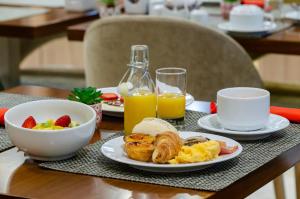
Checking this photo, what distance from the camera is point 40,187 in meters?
1.38

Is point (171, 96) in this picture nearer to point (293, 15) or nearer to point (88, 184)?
point (88, 184)

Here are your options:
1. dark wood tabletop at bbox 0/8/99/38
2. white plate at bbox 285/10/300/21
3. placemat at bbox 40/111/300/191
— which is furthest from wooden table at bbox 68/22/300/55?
placemat at bbox 40/111/300/191

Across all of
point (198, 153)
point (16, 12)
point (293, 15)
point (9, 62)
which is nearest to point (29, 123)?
point (198, 153)

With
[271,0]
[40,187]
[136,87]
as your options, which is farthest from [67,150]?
[271,0]

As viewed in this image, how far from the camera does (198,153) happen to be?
1.45m

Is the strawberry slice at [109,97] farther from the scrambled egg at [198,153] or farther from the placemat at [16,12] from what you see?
the placemat at [16,12]

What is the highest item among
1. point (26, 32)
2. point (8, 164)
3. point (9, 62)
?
point (8, 164)

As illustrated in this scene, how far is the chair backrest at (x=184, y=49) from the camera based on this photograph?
8.72ft

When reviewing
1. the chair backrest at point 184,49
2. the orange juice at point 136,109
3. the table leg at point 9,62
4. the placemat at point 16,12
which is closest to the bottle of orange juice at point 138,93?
the orange juice at point 136,109

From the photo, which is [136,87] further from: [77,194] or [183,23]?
[183,23]

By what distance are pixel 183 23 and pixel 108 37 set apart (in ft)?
0.88

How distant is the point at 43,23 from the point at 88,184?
1962 mm

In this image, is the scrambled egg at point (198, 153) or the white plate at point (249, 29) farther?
the white plate at point (249, 29)

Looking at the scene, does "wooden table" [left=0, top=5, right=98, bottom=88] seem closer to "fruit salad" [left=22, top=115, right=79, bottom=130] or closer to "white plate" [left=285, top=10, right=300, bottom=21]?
"white plate" [left=285, top=10, right=300, bottom=21]
